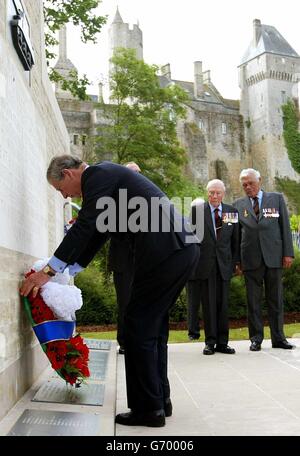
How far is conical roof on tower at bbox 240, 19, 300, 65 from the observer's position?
2756 inches

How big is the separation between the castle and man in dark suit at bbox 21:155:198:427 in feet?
182

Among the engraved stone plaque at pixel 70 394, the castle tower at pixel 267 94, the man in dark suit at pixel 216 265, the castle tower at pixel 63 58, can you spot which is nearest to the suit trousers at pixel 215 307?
the man in dark suit at pixel 216 265

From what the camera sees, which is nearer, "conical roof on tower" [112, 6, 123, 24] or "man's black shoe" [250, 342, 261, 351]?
"man's black shoe" [250, 342, 261, 351]

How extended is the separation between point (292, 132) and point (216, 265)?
62727mm

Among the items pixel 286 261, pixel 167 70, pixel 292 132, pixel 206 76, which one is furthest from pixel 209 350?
pixel 206 76

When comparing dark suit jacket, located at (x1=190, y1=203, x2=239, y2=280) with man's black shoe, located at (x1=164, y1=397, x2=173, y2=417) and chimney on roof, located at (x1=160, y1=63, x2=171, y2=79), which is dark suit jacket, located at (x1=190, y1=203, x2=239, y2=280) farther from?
chimney on roof, located at (x1=160, y1=63, x2=171, y2=79)

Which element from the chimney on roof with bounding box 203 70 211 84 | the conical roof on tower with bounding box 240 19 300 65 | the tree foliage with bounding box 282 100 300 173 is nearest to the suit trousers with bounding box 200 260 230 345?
the tree foliage with bounding box 282 100 300 173

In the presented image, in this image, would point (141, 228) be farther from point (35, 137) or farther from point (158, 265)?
point (35, 137)

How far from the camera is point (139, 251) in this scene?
3766mm

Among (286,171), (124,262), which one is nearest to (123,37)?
(286,171)

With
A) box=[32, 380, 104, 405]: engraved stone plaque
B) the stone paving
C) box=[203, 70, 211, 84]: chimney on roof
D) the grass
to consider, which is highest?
box=[203, 70, 211, 84]: chimney on roof

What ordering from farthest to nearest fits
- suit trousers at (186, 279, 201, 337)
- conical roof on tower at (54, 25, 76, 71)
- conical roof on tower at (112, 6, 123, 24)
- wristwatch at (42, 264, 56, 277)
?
conical roof on tower at (112, 6, 123, 24), conical roof on tower at (54, 25, 76, 71), suit trousers at (186, 279, 201, 337), wristwatch at (42, 264, 56, 277)

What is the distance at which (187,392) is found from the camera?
15.4 feet

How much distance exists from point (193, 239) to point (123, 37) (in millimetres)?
→ 72189
